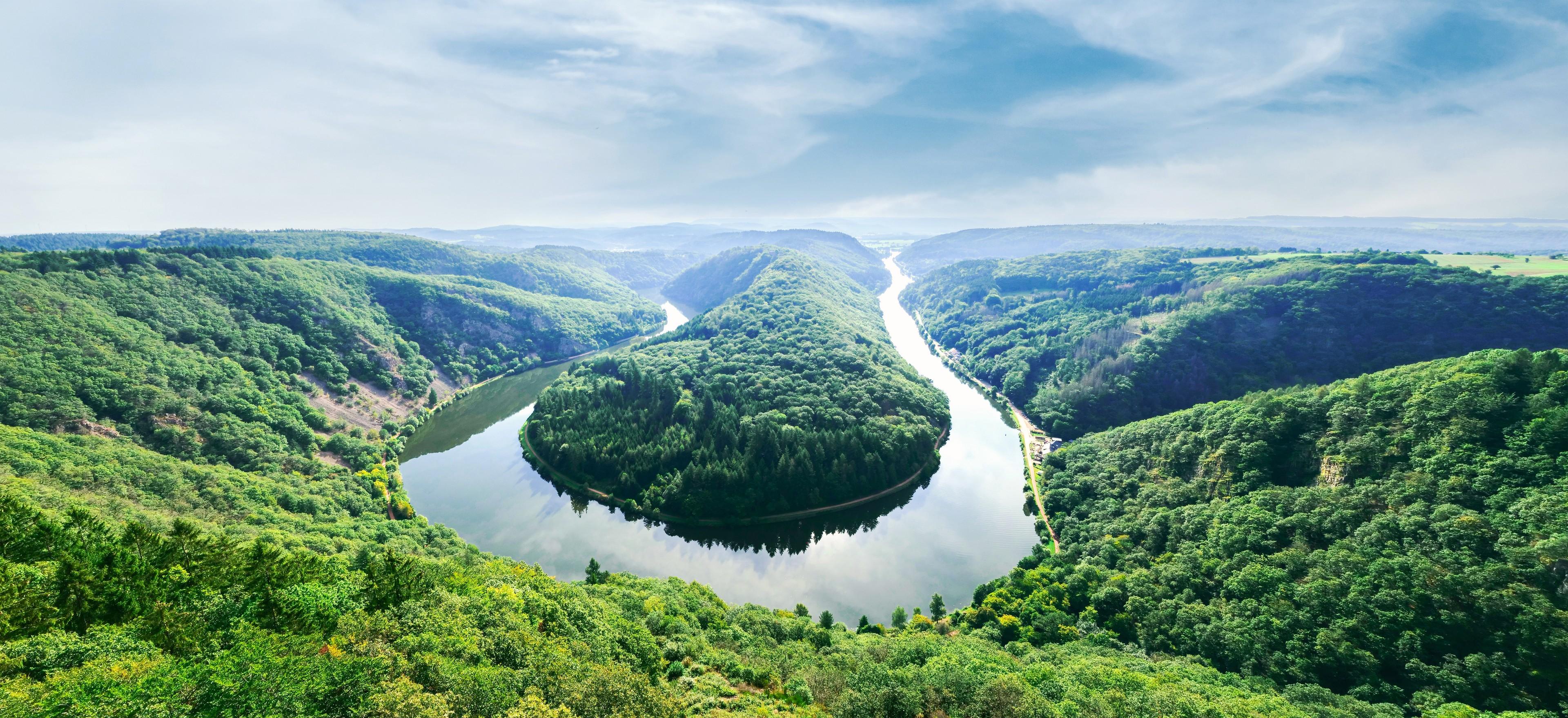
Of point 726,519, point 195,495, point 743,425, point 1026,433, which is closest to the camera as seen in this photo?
point 195,495

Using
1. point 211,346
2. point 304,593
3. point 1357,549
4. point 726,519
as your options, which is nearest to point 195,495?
point 304,593

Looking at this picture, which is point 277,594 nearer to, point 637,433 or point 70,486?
point 70,486

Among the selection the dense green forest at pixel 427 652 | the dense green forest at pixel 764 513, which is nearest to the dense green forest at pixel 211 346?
the dense green forest at pixel 764 513

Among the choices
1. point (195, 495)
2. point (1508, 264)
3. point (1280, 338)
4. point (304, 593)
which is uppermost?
point (1508, 264)

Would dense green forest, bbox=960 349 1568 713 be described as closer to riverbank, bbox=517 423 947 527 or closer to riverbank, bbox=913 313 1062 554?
riverbank, bbox=913 313 1062 554

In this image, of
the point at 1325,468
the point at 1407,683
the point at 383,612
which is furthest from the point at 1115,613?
the point at 383,612

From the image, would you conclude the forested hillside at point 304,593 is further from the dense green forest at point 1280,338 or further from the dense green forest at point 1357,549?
the dense green forest at point 1280,338

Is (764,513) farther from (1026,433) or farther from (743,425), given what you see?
(1026,433)
